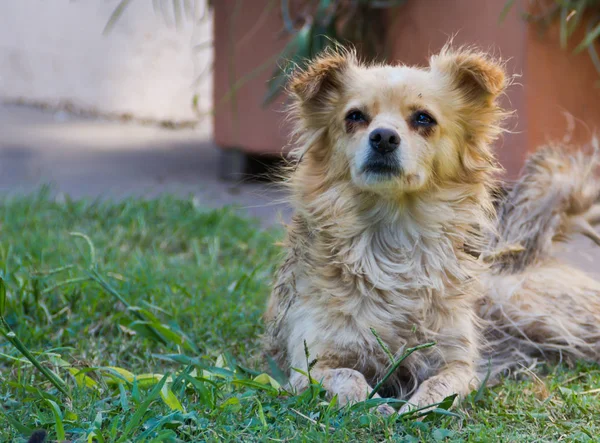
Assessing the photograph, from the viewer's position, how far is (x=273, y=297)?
120 inches

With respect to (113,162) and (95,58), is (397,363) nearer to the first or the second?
(113,162)

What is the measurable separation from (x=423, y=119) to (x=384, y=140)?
0.66 ft

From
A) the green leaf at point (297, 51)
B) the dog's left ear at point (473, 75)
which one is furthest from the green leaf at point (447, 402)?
the green leaf at point (297, 51)

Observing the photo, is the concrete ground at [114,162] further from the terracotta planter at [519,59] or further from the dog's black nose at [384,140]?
the dog's black nose at [384,140]

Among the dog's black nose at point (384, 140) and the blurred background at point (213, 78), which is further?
the blurred background at point (213, 78)

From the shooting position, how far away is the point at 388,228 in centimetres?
281

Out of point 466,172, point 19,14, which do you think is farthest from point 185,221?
point 19,14

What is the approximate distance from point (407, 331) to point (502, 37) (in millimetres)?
2630

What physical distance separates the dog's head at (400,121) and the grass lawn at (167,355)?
2.32ft

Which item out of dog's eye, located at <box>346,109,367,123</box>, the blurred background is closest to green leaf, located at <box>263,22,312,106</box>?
the blurred background

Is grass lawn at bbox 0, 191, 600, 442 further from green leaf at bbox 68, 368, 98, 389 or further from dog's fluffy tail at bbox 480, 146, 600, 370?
dog's fluffy tail at bbox 480, 146, 600, 370

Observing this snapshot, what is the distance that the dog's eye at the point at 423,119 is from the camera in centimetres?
277

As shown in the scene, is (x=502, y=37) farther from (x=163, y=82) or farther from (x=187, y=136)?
(x=163, y=82)

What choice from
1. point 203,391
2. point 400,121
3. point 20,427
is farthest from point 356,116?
point 20,427
